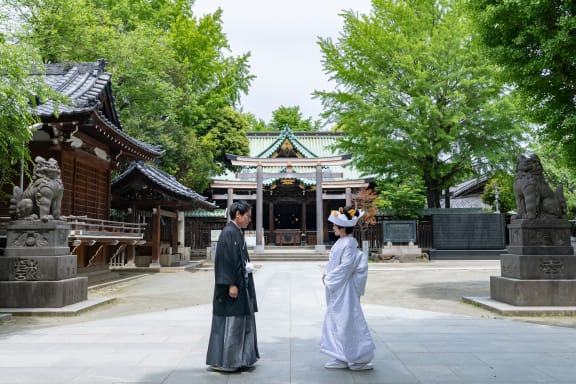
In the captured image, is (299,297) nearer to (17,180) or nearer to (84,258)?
(84,258)

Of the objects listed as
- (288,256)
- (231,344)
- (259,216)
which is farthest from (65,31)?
(231,344)

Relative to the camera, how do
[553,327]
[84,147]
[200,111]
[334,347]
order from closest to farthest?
[334,347], [553,327], [84,147], [200,111]

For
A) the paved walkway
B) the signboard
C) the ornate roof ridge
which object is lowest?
the paved walkway

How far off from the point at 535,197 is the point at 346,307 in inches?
238

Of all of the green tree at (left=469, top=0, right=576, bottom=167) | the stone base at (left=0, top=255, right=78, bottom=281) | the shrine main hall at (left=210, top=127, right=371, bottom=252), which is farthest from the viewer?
the shrine main hall at (left=210, top=127, right=371, bottom=252)

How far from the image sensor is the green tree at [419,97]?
2102cm

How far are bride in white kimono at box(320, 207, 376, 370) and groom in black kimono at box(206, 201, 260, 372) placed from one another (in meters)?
0.86

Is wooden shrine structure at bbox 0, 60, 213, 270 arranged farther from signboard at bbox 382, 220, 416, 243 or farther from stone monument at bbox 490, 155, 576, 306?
signboard at bbox 382, 220, 416, 243

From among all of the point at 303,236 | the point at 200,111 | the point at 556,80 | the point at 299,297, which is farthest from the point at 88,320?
the point at 303,236

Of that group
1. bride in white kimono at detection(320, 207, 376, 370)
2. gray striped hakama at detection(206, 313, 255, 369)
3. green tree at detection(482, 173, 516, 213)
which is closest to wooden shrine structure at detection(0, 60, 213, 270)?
gray striped hakama at detection(206, 313, 255, 369)

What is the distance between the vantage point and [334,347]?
489 centimetres

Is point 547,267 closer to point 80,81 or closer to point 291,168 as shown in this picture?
point 80,81

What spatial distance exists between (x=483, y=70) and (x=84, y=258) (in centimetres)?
1840

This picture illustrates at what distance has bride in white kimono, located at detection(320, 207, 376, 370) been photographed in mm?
4801
